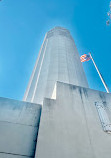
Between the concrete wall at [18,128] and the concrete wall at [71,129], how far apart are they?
1.96 ft

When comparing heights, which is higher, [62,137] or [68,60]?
[68,60]

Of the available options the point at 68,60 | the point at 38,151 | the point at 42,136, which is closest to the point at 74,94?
the point at 42,136

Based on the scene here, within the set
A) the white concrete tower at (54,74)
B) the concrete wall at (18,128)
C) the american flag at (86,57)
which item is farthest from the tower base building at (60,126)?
the american flag at (86,57)

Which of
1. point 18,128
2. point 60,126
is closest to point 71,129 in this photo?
point 60,126

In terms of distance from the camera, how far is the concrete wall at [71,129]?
344 centimetres

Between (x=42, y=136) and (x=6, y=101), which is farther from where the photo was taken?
(x=6, y=101)

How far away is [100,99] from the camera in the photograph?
5461 millimetres

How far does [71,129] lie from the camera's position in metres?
3.96

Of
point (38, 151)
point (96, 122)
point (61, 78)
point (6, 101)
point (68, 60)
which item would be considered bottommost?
point (38, 151)

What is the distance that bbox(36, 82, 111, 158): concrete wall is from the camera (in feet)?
11.3

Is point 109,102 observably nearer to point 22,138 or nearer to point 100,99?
point 100,99

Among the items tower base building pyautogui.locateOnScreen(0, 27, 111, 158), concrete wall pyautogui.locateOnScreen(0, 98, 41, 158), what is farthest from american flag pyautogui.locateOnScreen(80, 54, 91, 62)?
concrete wall pyautogui.locateOnScreen(0, 98, 41, 158)

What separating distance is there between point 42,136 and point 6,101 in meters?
2.09

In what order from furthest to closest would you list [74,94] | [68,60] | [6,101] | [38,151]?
[68,60] → [74,94] → [6,101] → [38,151]
